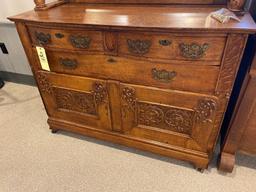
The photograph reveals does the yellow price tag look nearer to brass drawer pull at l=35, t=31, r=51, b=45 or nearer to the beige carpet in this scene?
brass drawer pull at l=35, t=31, r=51, b=45

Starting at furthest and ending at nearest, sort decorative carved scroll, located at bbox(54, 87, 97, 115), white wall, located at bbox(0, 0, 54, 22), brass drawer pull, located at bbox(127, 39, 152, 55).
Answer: white wall, located at bbox(0, 0, 54, 22), decorative carved scroll, located at bbox(54, 87, 97, 115), brass drawer pull, located at bbox(127, 39, 152, 55)

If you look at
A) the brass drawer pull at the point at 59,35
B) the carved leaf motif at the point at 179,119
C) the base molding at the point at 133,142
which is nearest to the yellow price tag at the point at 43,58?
the brass drawer pull at the point at 59,35

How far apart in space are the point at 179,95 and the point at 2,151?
1333 mm

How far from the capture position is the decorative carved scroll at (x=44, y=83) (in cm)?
133

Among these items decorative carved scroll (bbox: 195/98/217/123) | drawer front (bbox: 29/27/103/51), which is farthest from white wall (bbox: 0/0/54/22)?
decorative carved scroll (bbox: 195/98/217/123)

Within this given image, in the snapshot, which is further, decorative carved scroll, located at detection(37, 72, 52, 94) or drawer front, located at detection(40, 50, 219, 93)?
decorative carved scroll, located at detection(37, 72, 52, 94)

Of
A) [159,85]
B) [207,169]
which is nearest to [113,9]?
[159,85]

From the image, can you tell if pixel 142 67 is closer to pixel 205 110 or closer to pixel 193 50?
pixel 193 50

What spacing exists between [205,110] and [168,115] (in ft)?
0.67

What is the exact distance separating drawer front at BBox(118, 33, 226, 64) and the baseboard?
61.1 inches

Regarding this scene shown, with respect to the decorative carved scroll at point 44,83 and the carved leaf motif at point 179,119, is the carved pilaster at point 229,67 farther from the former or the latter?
the decorative carved scroll at point 44,83

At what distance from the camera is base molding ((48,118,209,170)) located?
1.24 m

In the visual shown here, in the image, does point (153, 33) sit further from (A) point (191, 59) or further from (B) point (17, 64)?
(B) point (17, 64)

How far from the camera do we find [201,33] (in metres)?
0.84
